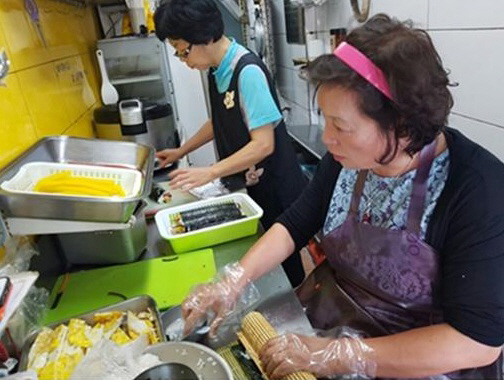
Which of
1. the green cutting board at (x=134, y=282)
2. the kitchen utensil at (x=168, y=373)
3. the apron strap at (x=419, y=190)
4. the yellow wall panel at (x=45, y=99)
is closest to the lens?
the kitchen utensil at (x=168, y=373)

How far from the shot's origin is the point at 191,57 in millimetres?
1688

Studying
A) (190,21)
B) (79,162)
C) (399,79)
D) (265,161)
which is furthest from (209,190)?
(399,79)

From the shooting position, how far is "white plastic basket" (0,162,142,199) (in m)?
1.02

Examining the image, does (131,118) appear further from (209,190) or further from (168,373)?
(168,373)

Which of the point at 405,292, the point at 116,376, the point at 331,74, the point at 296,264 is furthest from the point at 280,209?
the point at 116,376

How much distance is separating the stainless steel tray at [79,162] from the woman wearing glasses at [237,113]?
0.85 feet

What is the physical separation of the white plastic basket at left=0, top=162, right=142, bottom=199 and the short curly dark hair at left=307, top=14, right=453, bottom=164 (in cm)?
57

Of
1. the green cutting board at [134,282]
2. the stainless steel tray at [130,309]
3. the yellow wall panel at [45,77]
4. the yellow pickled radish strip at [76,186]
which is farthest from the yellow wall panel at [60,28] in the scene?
the stainless steel tray at [130,309]

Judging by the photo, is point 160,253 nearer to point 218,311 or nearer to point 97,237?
point 97,237

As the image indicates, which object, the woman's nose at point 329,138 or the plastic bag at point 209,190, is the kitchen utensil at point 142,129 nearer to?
the plastic bag at point 209,190

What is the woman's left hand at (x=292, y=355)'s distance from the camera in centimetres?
78

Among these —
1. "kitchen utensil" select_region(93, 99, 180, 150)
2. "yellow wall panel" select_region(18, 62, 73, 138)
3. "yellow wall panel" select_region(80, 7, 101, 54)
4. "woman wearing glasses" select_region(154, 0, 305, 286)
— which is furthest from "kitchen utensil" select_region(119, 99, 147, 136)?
"yellow wall panel" select_region(80, 7, 101, 54)

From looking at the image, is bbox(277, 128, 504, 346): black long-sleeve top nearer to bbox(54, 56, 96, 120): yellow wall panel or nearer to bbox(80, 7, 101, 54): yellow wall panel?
bbox(54, 56, 96, 120): yellow wall panel

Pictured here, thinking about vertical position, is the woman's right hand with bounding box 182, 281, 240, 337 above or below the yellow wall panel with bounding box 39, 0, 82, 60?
below
